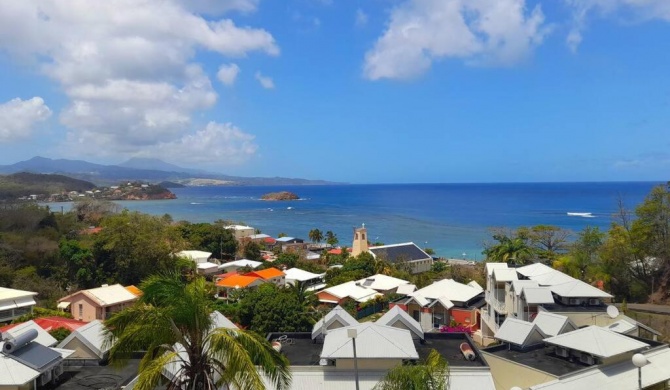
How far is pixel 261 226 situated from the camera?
120m

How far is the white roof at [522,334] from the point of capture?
18.2 meters

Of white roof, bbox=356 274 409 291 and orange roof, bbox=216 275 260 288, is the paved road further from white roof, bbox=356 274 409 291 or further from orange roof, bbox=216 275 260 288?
orange roof, bbox=216 275 260 288

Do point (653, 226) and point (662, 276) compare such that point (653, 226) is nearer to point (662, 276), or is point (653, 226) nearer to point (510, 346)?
point (662, 276)

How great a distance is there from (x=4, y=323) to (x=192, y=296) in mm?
27056

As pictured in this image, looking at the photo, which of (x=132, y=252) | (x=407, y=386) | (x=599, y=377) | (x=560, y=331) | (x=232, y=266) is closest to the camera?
(x=407, y=386)

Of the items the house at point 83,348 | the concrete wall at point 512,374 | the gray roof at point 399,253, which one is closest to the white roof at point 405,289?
the gray roof at point 399,253

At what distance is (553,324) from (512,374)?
3.20m

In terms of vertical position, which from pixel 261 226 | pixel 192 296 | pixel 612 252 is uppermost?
pixel 192 296

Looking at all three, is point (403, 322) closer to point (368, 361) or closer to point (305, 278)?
point (368, 361)

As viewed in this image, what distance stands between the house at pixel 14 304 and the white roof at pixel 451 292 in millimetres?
25115

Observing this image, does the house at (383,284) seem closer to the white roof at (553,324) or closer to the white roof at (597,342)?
the white roof at (553,324)

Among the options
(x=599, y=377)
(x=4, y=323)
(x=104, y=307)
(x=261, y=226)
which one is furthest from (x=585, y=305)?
(x=261, y=226)

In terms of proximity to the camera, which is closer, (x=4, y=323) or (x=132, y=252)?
(x=4, y=323)

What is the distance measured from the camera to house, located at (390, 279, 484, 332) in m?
28.9
